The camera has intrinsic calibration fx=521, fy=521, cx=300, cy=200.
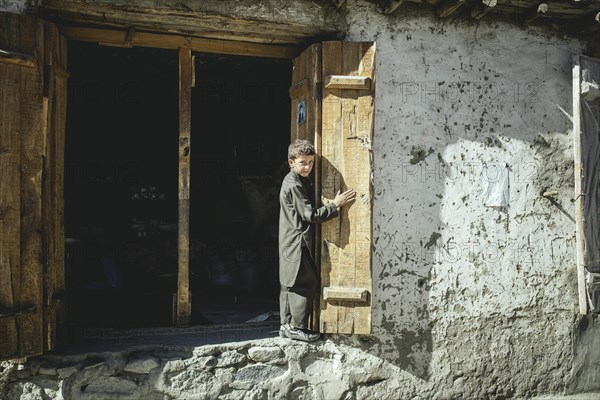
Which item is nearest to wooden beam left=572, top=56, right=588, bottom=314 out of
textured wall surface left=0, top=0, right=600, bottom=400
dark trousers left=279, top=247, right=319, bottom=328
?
textured wall surface left=0, top=0, right=600, bottom=400

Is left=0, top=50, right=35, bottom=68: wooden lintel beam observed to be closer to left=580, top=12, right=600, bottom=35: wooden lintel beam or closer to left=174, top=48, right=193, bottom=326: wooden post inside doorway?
left=174, top=48, right=193, bottom=326: wooden post inside doorway

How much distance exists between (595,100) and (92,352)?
4.66 m

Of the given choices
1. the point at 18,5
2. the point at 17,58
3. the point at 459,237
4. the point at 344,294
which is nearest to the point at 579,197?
the point at 459,237

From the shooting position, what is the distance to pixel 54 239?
374cm

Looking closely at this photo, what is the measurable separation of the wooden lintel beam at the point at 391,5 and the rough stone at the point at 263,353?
2804mm

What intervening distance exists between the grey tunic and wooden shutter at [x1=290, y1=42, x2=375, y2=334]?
6.5 inches

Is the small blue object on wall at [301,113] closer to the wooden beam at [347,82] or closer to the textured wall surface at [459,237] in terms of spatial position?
the wooden beam at [347,82]

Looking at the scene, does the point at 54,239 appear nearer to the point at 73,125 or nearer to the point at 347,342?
the point at 347,342

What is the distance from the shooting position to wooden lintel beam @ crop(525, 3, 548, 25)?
4.15 metres

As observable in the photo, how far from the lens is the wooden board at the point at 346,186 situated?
4.03 m

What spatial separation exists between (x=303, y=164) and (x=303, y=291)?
97 centimetres

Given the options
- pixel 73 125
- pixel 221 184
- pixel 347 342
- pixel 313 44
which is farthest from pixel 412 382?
pixel 73 125

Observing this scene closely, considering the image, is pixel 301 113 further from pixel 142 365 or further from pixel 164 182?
pixel 164 182

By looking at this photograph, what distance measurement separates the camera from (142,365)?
12.4 ft
